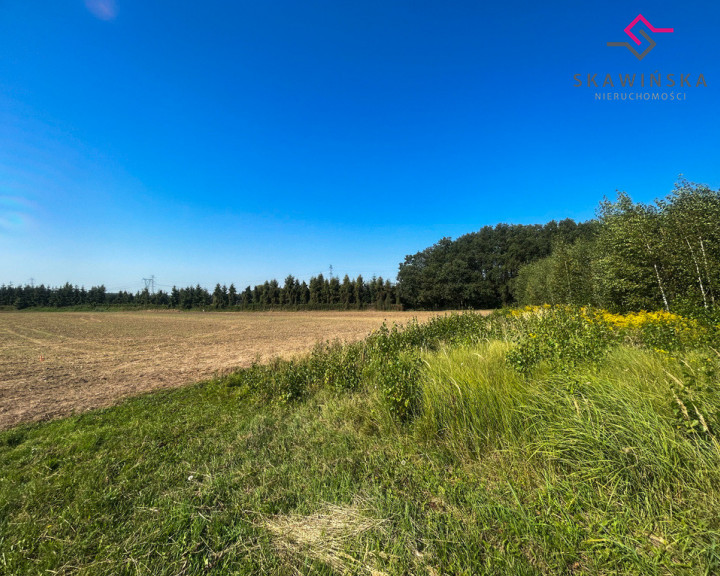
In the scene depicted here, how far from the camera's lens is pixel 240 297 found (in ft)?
312

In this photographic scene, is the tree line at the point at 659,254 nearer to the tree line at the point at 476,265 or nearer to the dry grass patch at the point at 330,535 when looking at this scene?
the dry grass patch at the point at 330,535

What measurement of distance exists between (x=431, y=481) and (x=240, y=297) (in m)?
101

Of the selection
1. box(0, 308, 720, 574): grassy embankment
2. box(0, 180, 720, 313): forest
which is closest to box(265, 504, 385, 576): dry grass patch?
box(0, 308, 720, 574): grassy embankment

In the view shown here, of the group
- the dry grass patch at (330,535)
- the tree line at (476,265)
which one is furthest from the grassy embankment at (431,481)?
the tree line at (476,265)

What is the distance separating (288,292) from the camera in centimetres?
8419

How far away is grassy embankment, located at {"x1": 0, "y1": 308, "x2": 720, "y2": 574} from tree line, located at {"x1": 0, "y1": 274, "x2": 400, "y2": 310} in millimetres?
67418

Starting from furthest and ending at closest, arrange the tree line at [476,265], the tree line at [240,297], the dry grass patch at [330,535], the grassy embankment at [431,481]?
the tree line at [240,297], the tree line at [476,265], the dry grass patch at [330,535], the grassy embankment at [431,481]

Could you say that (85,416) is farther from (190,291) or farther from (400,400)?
(190,291)

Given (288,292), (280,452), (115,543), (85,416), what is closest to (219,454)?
(280,452)

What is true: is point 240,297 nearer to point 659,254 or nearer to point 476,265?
point 476,265

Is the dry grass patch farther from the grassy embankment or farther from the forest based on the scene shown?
the forest

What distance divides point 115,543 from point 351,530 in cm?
227

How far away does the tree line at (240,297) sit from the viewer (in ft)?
250

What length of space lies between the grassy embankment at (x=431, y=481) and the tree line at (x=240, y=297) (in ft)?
221
